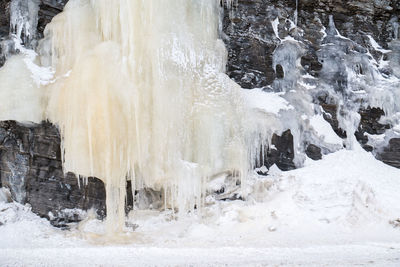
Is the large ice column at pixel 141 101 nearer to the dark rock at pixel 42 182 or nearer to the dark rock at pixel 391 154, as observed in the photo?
the dark rock at pixel 42 182

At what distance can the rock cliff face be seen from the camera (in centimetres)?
1199

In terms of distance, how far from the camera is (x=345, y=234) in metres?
9.41

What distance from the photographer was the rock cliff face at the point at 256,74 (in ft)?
39.3

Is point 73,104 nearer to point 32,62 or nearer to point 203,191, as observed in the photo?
point 32,62

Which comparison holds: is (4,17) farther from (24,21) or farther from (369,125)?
Result: (369,125)

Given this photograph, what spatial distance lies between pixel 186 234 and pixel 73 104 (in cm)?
428

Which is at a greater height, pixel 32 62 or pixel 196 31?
pixel 196 31

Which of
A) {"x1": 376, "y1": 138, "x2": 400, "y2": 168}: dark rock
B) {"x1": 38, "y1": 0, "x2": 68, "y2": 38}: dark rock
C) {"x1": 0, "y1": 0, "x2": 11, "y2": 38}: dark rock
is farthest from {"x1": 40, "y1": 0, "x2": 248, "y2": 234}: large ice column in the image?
{"x1": 376, "y1": 138, "x2": 400, "y2": 168}: dark rock

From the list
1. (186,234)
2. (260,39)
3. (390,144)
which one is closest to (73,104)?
(186,234)

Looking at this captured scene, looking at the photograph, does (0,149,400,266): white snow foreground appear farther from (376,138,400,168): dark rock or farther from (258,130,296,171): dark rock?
(258,130,296,171): dark rock

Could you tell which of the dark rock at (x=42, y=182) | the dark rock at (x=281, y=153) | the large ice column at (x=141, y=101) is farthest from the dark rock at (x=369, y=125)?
the dark rock at (x=42, y=182)

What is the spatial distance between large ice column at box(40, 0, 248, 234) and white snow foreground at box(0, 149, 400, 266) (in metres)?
0.90

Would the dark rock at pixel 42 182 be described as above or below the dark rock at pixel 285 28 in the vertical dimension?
below

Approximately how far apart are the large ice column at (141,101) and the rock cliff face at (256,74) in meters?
1.42
